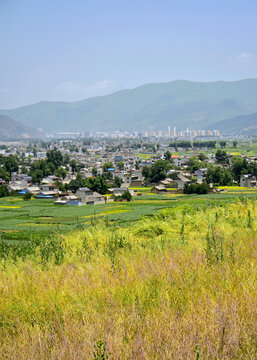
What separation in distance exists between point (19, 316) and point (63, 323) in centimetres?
74

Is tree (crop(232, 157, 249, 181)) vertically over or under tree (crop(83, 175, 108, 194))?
over

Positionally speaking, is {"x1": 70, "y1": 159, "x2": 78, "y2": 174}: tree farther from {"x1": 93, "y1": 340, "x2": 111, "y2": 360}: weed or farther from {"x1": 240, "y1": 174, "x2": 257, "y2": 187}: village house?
{"x1": 93, "y1": 340, "x2": 111, "y2": 360}: weed

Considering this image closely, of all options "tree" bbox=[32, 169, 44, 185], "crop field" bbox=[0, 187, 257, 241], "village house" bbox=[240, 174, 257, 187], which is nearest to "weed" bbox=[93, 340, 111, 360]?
"crop field" bbox=[0, 187, 257, 241]

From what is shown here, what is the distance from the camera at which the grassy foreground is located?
11.5 feet

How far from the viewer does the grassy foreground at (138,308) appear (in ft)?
11.5

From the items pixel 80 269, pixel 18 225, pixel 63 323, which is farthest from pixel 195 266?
pixel 18 225

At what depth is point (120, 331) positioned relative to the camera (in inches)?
146

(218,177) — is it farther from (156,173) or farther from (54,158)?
(54,158)

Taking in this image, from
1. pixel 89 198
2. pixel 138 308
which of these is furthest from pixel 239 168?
pixel 138 308

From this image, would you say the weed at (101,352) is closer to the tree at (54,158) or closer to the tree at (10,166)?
the tree at (10,166)

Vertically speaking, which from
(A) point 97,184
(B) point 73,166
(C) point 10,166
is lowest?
(A) point 97,184

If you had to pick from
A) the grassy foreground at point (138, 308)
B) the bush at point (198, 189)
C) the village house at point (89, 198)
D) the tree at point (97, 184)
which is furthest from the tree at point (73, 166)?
the grassy foreground at point (138, 308)

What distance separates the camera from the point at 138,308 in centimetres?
429

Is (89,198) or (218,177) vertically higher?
(218,177)
